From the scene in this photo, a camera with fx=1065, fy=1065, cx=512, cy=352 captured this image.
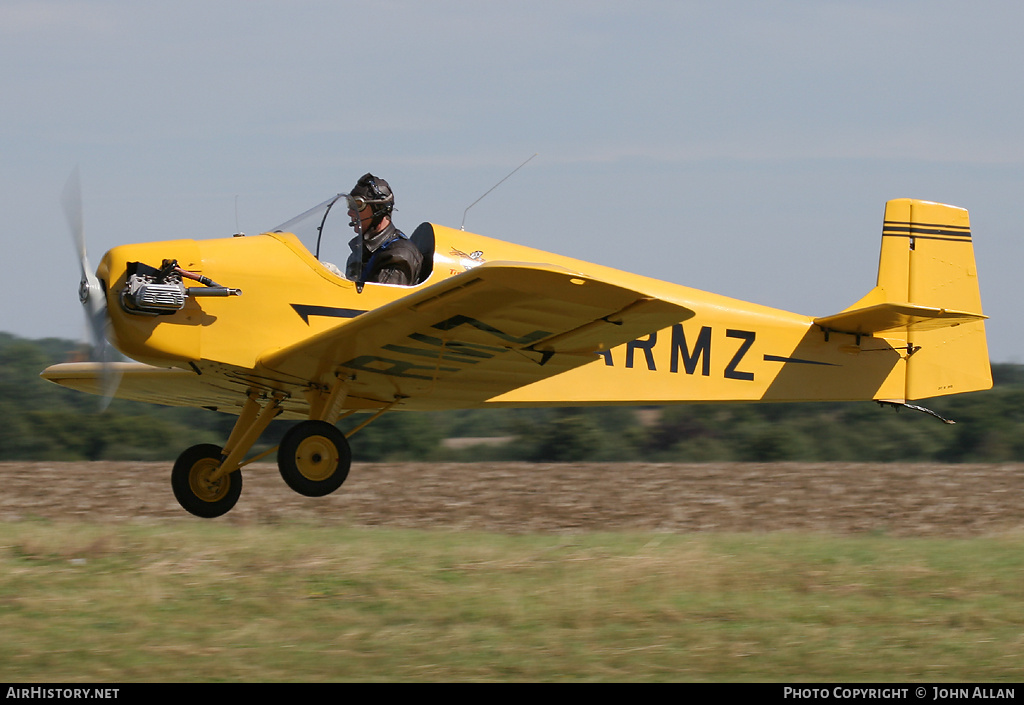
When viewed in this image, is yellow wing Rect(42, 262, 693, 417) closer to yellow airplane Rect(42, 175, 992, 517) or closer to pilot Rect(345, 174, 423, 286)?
yellow airplane Rect(42, 175, 992, 517)

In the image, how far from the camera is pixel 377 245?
7645mm

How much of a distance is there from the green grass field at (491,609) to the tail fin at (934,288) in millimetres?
1780

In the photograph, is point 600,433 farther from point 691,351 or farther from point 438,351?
point 438,351

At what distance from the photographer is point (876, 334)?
9250 millimetres

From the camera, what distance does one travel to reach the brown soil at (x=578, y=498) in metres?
10.9

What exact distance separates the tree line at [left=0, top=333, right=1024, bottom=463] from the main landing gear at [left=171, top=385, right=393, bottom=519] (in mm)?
14652

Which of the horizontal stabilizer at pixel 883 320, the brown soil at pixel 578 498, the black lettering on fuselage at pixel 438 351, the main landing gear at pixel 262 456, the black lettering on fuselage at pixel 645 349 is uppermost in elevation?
the horizontal stabilizer at pixel 883 320

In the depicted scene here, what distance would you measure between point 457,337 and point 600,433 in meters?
18.0

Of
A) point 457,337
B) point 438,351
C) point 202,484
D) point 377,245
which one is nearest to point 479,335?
point 457,337

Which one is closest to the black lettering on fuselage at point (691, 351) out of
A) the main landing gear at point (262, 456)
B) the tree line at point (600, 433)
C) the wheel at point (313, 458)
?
the main landing gear at point (262, 456)

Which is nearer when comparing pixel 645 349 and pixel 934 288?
pixel 645 349

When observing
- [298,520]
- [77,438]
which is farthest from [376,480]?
[77,438]

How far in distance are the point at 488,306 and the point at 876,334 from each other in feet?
14.5

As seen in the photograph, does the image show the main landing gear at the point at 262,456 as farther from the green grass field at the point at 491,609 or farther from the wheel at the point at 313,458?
the green grass field at the point at 491,609
